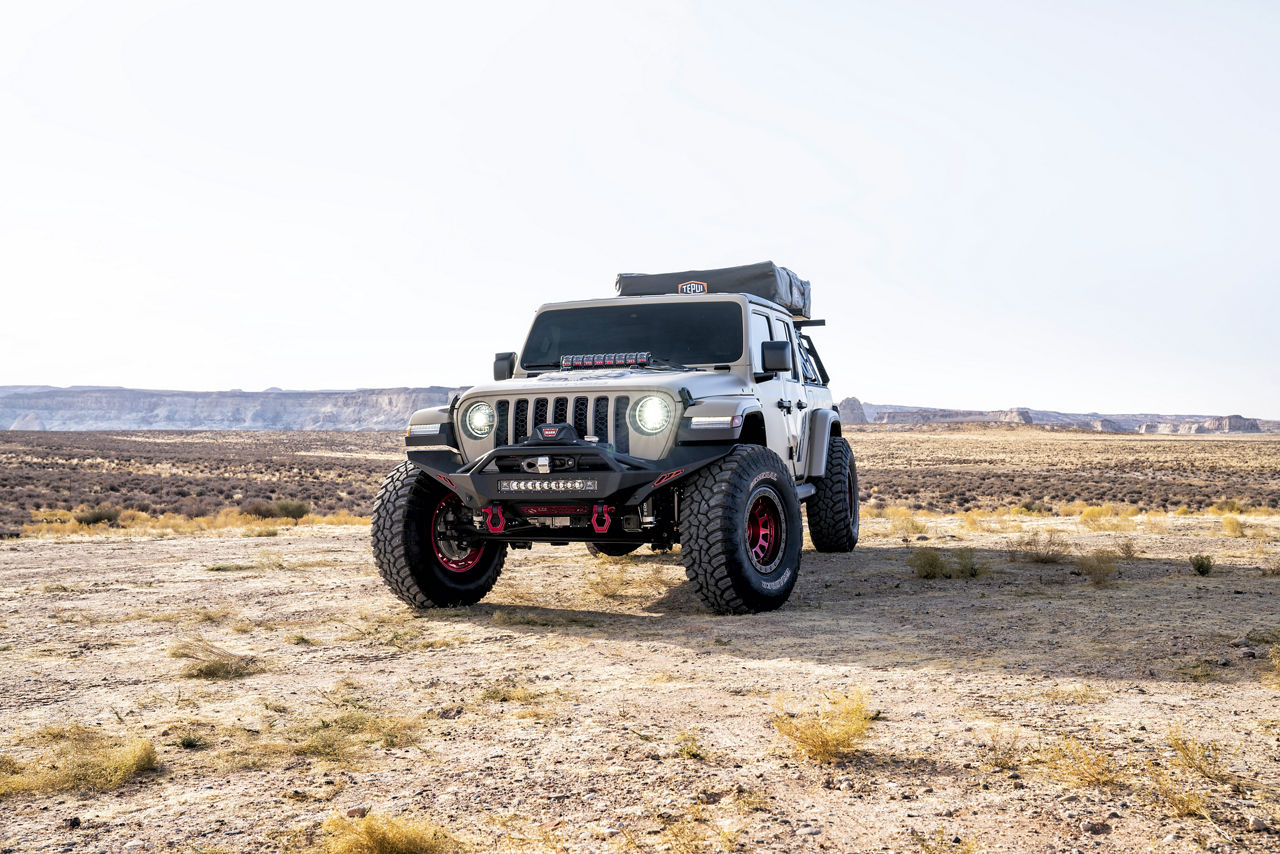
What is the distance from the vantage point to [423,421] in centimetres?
812

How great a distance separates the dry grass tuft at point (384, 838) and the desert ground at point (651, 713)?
0.08ft

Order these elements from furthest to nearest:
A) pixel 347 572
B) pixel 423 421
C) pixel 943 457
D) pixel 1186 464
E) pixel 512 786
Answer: pixel 943 457
pixel 1186 464
pixel 347 572
pixel 423 421
pixel 512 786

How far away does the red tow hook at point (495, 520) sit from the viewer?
7.45m

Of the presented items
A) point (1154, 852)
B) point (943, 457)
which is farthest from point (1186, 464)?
point (1154, 852)

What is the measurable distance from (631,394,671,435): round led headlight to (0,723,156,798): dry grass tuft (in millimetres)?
4088

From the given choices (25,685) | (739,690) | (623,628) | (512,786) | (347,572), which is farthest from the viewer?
(347,572)

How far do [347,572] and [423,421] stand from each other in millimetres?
3517

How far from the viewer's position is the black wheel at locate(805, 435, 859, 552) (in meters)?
11.8

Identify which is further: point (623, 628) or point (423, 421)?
point (423, 421)

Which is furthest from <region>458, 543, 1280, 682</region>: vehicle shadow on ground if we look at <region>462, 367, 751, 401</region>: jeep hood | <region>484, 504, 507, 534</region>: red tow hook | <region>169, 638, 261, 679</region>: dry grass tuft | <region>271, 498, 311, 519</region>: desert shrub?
<region>271, 498, 311, 519</region>: desert shrub

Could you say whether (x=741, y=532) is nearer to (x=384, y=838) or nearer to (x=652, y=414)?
(x=652, y=414)

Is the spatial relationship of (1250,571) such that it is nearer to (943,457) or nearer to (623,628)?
(623,628)

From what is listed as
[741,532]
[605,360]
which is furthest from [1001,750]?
[605,360]

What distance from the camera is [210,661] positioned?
19.1ft
